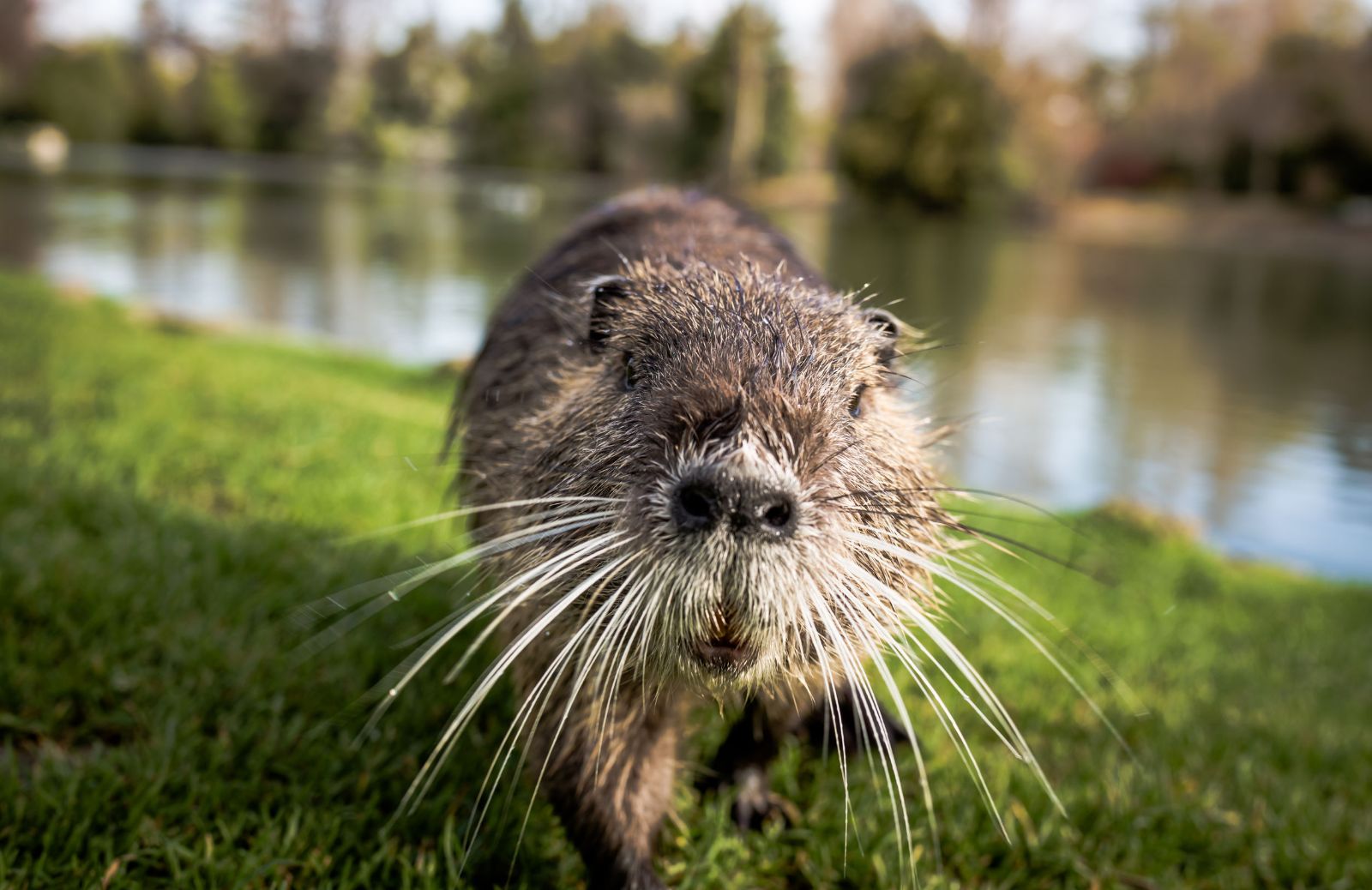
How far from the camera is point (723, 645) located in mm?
1576

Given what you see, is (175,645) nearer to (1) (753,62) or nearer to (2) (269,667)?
(2) (269,667)

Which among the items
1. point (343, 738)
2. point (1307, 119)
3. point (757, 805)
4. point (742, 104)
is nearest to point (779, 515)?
point (757, 805)

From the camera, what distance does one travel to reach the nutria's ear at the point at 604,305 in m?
2.04

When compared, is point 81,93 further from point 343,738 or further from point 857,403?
point 857,403

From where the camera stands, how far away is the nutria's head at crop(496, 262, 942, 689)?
4.88ft

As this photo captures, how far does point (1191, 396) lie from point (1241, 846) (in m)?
11.5

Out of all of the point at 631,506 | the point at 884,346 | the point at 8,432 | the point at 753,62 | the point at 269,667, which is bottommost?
the point at 269,667

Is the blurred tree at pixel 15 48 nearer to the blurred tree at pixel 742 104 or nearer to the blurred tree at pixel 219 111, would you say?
the blurred tree at pixel 219 111

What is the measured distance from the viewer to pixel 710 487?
1.46 m

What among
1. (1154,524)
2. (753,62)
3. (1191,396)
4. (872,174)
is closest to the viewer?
(1154,524)

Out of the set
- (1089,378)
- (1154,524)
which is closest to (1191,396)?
(1089,378)

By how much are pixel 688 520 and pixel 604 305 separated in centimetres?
71

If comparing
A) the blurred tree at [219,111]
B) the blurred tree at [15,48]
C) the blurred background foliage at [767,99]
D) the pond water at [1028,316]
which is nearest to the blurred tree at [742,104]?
the blurred background foliage at [767,99]

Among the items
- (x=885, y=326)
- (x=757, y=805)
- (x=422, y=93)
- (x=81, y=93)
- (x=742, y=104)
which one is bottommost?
(x=757, y=805)
